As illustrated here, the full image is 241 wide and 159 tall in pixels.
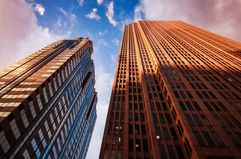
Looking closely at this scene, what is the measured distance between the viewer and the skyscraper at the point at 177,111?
2920 cm

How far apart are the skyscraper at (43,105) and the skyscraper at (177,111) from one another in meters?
20.7

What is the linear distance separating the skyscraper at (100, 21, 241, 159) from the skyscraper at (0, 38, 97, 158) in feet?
67.9

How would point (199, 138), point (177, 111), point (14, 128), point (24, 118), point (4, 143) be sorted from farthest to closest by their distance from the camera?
point (24, 118) < point (177, 111) < point (14, 128) < point (4, 143) < point (199, 138)

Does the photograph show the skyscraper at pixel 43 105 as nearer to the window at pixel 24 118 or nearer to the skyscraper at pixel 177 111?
the window at pixel 24 118

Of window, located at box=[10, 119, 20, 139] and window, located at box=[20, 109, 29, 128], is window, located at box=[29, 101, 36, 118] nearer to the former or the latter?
window, located at box=[20, 109, 29, 128]

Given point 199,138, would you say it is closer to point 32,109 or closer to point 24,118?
point 24,118

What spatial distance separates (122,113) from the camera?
1868 inches

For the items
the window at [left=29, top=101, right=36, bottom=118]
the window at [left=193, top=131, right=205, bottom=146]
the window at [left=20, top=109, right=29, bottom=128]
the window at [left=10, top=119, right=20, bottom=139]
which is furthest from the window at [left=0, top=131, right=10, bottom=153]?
the window at [left=193, top=131, right=205, bottom=146]

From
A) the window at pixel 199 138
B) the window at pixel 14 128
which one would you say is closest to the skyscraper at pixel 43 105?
the window at pixel 14 128

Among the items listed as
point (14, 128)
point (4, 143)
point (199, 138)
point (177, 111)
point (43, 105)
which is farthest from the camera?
point (43, 105)

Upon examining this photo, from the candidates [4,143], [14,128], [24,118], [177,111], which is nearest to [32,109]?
[24,118]

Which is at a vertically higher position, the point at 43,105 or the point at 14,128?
the point at 43,105

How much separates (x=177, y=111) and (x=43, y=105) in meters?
40.7

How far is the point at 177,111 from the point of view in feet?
118
